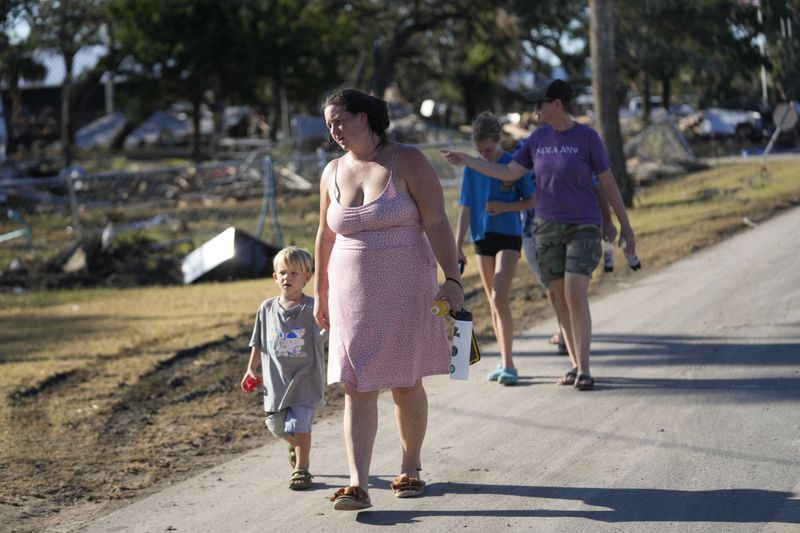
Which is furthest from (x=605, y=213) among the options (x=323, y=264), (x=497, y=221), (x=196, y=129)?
(x=196, y=129)

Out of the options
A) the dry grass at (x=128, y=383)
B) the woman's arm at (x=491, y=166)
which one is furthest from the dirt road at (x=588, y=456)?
the woman's arm at (x=491, y=166)

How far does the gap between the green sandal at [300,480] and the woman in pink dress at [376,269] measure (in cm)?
52

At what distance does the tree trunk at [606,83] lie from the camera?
61.4 ft

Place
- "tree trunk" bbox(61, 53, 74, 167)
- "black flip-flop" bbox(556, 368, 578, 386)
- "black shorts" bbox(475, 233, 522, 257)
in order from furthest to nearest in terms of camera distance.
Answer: "tree trunk" bbox(61, 53, 74, 167), "black shorts" bbox(475, 233, 522, 257), "black flip-flop" bbox(556, 368, 578, 386)

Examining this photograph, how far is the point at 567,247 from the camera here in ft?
23.5

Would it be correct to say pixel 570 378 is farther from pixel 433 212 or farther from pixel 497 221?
pixel 433 212

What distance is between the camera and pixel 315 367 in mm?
5652

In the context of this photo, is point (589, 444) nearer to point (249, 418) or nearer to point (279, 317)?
point (279, 317)

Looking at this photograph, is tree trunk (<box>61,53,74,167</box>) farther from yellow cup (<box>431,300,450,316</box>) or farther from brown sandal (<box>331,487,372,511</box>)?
yellow cup (<box>431,300,450,316</box>)

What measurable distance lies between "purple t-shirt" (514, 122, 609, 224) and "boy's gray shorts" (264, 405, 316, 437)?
7.73 ft

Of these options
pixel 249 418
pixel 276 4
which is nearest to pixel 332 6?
pixel 276 4

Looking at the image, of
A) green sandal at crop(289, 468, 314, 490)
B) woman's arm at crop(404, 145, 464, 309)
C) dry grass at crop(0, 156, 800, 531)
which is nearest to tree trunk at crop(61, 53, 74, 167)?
dry grass at crop(0, 156, 800, 531)

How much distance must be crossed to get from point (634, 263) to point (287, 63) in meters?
38.3

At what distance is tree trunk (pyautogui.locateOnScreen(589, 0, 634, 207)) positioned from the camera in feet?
61.4
